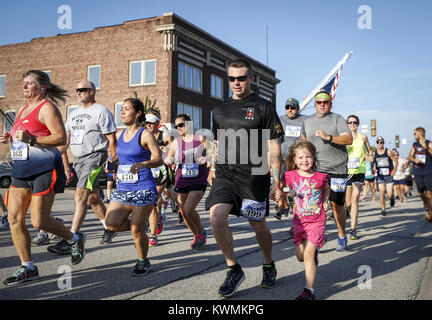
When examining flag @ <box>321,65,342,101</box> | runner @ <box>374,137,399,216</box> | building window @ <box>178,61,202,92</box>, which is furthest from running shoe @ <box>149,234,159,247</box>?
building window @ <box>178,61,202,92</box>

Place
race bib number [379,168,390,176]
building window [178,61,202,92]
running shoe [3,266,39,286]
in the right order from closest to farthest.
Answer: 1. running shoe [3,266,39,286]
2. race bib number [379,168,390,176]
3. building window [178,61,202,92]

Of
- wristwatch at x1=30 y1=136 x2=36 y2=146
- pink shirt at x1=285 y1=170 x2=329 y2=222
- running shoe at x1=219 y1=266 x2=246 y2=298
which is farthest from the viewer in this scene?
wristwatch at x1=30 y1=136 x2=36 y2=146

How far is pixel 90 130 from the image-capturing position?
5.55 m

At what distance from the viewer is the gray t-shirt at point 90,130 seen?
552cm

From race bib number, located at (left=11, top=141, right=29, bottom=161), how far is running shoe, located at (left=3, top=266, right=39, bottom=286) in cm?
107

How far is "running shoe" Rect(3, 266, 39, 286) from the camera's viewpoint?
377 cm

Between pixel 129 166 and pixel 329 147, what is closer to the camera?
pixel 129 166

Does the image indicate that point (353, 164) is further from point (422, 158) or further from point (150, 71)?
point (150, 71)

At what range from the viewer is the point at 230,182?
3.83m

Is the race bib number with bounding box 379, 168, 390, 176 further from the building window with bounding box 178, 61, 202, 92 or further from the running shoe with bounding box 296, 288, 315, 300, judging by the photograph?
the building window with bounding box 178, 61, 202, 92

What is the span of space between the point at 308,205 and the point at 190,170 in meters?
2.66

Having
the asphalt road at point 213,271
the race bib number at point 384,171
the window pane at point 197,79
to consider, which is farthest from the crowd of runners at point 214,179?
the window pane at point 197,79

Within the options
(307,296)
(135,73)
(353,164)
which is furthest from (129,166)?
(135,73)
